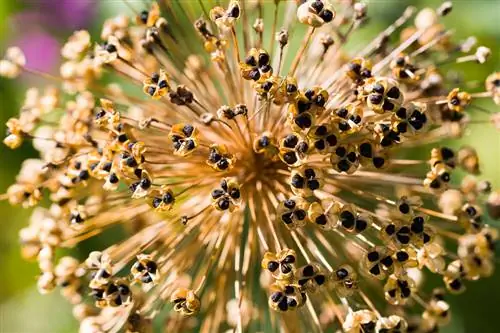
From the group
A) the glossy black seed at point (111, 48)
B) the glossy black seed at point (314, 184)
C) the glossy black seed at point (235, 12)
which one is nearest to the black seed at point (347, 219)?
the glossy black seed at point (314, 184)

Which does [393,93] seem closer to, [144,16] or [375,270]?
[375,270]

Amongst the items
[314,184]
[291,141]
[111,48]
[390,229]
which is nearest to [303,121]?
[291,141]

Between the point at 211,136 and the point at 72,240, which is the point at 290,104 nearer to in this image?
the point at 211,136

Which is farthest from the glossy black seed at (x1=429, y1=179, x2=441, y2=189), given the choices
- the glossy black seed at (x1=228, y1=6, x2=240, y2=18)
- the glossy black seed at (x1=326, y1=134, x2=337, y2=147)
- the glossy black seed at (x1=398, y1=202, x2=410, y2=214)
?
the glossy black seed at (x1=228, y1=6, x2=240, y2=18)

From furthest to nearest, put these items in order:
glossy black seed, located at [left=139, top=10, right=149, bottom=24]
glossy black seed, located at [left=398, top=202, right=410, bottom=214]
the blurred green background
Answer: the blurred green background, glossy black seed, located at [left=139, top=10, right=149, bottom=24], glossy black seed, located at [left=398, top=202, right=410, bottom=214]

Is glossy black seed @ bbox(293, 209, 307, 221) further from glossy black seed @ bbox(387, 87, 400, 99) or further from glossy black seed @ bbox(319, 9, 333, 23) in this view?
glossy black seed @ bbox(319, 9, 333, 23)

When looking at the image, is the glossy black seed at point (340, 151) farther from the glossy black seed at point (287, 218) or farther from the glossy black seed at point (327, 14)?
the glossy black seed at point (327, 14)

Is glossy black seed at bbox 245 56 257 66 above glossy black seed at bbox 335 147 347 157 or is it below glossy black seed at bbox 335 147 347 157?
above
